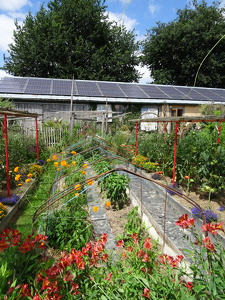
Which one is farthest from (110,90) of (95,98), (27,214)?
(27,214)

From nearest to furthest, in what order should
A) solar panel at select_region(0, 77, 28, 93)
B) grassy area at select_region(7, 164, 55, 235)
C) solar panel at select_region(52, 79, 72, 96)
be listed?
grassy area at select_region(7, 164, 55, 235) < solar panel at select_region(0, 77, 28, 93) < solar panel at select_region(52, 79, 72, 96)

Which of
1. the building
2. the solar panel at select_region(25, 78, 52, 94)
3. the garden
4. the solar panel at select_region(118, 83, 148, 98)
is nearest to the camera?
the garden

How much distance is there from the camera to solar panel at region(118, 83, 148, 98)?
12497 millimetres

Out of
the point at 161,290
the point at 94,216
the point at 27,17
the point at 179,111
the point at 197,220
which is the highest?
the point at 27,17

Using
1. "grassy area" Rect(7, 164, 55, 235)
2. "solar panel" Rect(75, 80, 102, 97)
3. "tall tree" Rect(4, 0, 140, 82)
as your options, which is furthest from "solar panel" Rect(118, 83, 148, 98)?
"grassy area" Rect(7, 164, 55, 235)

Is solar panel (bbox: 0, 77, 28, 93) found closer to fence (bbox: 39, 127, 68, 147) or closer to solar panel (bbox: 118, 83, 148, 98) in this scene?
fence (bbox: 39, 127, 68, 147)

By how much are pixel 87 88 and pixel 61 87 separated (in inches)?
58.6

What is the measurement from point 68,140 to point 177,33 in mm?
20168

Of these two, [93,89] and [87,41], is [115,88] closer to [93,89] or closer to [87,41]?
[93,89]

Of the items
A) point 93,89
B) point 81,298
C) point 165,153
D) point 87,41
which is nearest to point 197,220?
point 81,298

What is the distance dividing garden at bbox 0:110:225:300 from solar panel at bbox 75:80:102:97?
5357mm

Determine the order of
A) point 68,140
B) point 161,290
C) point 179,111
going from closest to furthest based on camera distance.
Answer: point 161,290 < point 68,140 < point 179,111

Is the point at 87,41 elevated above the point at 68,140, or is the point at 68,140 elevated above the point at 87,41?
the point at 87,41

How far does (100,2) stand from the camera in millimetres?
23188
